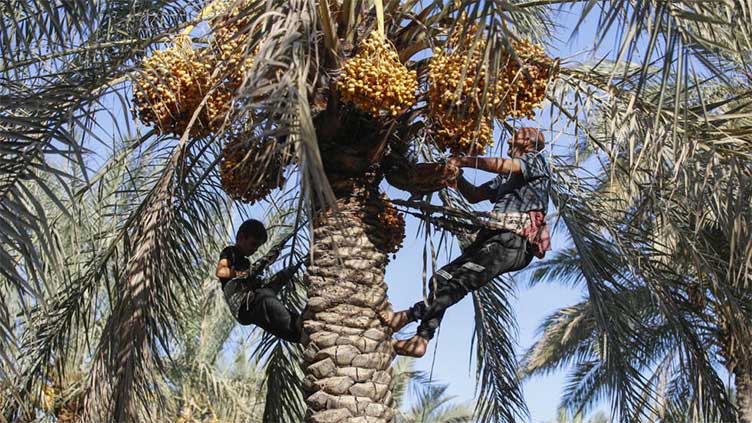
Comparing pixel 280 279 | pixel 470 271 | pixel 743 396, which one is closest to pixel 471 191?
pixel 470 271

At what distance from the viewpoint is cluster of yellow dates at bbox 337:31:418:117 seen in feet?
13.4

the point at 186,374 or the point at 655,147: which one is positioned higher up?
the point at 186,374

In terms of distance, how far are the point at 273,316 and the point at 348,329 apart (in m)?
0.56

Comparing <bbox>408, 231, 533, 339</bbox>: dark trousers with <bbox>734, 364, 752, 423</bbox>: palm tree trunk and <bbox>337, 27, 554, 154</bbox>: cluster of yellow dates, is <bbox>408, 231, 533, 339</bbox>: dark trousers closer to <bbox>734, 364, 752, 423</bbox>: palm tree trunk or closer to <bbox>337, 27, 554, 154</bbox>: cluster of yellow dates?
<bbox>337, 27, 554, 154</bbox>: cluster of yellow dates

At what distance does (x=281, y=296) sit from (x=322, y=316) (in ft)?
5.59

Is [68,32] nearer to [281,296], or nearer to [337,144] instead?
[337,144]

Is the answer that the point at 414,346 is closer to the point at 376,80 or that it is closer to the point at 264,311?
the point at 264,311

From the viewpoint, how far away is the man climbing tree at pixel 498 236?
4.88m

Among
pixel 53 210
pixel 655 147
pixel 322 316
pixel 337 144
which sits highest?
pixel 53 210

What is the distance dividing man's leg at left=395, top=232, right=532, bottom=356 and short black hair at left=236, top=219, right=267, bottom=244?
0.98 metres

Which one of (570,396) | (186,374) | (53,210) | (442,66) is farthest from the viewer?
(570,396)

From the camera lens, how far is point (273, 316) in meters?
5.02

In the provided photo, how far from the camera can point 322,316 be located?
4.63 meters

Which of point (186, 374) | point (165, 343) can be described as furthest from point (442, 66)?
point (186, 374)
